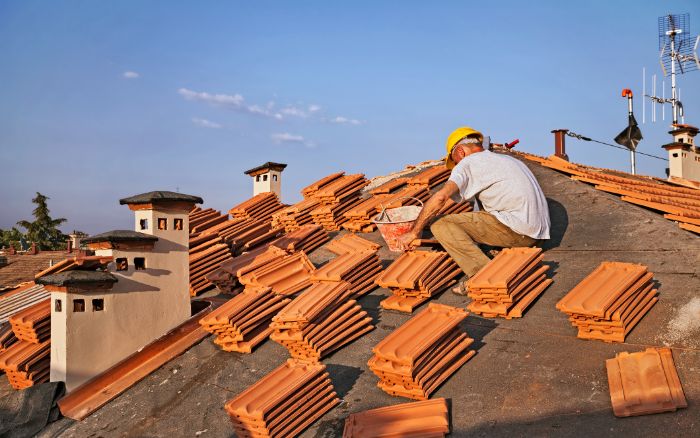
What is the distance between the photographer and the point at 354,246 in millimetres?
9242

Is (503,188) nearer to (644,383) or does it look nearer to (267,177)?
(644,383)

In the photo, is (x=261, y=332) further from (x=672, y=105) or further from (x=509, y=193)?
(x=672, y=105)

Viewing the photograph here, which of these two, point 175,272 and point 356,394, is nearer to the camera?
point 356,394

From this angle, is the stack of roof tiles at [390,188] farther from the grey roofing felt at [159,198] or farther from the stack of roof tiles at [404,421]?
the stack of roof tiles at [404,421]

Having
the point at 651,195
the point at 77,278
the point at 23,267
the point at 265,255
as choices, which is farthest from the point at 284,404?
the point at 23,267

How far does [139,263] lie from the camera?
736cm

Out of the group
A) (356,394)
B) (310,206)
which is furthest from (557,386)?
(310,206)

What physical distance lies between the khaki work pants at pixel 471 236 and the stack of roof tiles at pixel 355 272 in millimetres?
1214

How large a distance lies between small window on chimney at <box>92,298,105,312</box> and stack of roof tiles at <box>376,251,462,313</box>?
345 cm

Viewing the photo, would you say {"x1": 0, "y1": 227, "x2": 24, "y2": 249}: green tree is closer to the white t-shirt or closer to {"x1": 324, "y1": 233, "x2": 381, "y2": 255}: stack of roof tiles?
{"x1": 324, "y1": 233, "x2": 381, "y2": 255}: stack of roof tiles

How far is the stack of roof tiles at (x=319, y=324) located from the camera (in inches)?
232

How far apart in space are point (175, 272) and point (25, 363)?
247 cm

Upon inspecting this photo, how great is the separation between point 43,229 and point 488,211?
49.8 metres

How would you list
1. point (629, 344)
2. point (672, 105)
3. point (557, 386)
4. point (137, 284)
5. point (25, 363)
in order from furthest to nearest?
point (672, 105) → point (25, 363) → point (137, 284) → point (629, 344) → point (557, 386)
